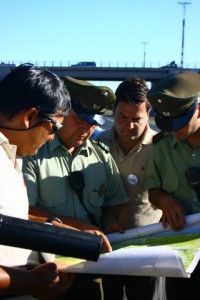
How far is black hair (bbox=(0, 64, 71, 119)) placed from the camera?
2.35 meters

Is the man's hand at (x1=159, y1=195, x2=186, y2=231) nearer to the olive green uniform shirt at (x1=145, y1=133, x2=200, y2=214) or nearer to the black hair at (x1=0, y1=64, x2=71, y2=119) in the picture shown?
the olive green uniform shirt at (x1=145, y1=133, x2=200, y2=214)

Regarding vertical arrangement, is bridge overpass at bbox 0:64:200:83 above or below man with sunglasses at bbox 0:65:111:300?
below

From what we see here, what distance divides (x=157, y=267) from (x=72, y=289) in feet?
3.21

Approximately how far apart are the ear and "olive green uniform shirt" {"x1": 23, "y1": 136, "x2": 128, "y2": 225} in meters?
0.85

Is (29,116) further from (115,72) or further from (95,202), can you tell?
(115,72)

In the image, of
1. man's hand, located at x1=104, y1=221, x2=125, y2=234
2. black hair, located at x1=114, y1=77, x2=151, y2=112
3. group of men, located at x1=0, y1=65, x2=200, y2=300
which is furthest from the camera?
black hair, located at x1=114, y1=77, x2=151, y2=112

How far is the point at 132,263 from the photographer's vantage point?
2.33m

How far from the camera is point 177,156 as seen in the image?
11.3 ft

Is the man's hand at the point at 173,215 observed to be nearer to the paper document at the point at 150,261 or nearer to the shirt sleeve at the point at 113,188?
the paper document at the point at 150,261

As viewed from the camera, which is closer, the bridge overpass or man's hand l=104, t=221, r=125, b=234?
man's hand l=104, t=221, r=125, b=234

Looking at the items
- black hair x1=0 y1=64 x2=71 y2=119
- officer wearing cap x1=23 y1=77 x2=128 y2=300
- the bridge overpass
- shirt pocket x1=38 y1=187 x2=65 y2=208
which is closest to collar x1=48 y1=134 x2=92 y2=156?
officer wearing cap x1=23 y1=77 x2=128 y2=300

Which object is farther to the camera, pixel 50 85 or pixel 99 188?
pixel 99 188

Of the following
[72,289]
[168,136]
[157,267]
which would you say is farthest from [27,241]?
[168,136]

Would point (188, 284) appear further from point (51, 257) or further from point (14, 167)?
point (14, 167)
